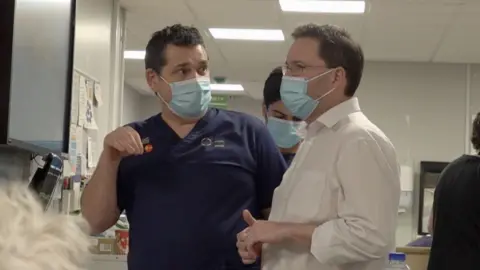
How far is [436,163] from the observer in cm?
679

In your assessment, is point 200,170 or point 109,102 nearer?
point 200,170

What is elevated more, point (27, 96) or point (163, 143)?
point (27, 96)

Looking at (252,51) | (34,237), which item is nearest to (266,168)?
(34,237)

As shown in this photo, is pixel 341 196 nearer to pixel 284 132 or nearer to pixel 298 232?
pixel 298 232

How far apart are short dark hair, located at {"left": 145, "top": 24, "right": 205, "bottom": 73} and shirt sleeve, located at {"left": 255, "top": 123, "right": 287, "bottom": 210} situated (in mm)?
308

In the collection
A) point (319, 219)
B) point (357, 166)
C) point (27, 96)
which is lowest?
point (319, 219)

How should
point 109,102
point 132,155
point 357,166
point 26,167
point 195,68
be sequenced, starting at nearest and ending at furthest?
point 357,166, point 132,155, point 195,68, point 26,167, point 109,102

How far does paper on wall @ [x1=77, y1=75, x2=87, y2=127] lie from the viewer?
3.52 m

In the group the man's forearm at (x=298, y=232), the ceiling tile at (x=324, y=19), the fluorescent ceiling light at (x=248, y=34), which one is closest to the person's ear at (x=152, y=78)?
the man's forearm at (x=298, y=232)

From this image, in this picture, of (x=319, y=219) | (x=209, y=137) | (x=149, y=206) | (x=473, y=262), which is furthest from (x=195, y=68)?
(x=473, y=262)

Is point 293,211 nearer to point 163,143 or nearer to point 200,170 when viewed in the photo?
point 200,170

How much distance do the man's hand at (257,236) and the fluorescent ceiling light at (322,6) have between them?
10.7 feet

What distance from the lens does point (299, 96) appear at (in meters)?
1.83

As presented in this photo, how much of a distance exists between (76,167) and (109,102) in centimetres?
123
